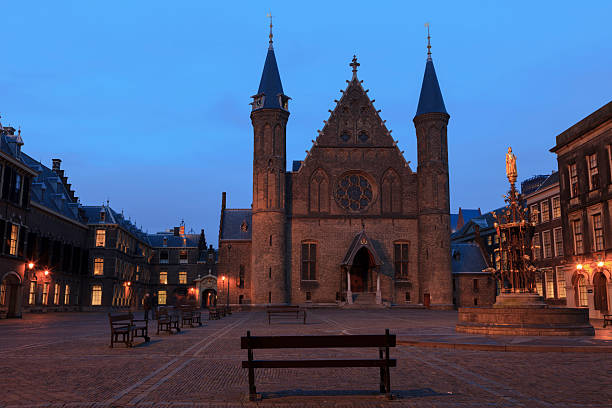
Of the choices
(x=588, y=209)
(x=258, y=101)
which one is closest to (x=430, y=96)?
(x=258, y=101)

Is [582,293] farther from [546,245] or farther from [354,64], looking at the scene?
[354,64]

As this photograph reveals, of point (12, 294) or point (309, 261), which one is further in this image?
point (309, 261)

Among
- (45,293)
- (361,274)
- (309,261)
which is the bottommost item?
(45,293)

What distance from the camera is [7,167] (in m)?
32.7

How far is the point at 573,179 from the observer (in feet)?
111

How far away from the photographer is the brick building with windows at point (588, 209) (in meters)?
30.2

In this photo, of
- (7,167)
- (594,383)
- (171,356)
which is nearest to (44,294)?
Result: (7,167)

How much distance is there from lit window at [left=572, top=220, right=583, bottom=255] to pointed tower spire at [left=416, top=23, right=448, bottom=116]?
19.7 m

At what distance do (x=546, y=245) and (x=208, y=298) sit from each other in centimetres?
4735

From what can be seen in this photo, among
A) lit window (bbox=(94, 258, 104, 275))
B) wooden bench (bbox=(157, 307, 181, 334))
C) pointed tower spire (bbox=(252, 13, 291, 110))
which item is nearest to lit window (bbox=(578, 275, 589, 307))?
wooden bench (bbox=(157, 307, 181, 334))

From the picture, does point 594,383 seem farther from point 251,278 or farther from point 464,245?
point 464,245

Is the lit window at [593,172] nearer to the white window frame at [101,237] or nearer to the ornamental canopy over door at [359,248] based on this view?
the ornamental canopy over door at [359,248]

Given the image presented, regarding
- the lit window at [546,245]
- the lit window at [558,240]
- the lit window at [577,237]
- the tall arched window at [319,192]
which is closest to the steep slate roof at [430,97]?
the tall arched window at [319,192]

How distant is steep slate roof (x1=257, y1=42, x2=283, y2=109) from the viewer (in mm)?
50281
